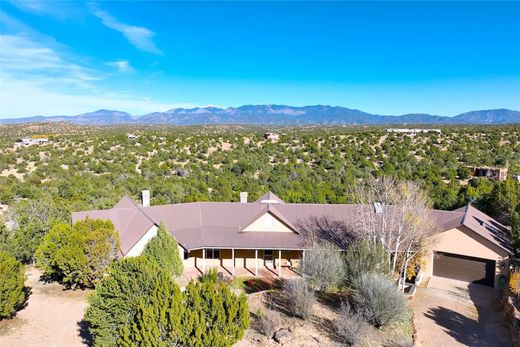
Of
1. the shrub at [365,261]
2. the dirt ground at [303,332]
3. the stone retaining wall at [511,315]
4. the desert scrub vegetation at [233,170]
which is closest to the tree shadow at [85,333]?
the dirt ground at [303,332]

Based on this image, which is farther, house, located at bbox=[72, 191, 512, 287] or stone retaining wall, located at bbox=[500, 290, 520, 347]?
house, located at bbox=[72, 191, 512, 287]

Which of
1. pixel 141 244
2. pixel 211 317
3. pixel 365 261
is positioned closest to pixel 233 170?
pixel 141 244

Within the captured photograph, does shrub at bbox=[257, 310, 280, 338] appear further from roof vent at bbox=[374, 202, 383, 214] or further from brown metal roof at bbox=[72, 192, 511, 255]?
roof vent at bbox=[374, 202, 383, 214]

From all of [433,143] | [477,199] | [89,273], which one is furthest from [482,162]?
[89,273]

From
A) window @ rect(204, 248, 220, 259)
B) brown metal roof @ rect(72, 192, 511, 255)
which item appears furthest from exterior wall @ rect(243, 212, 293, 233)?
window @ rect(204, 248, 220, 259)

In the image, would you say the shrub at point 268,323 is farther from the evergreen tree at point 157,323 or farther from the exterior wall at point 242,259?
the exterior wall at point 242,259

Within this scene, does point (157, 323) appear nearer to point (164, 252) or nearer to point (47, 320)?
point (164, 252)

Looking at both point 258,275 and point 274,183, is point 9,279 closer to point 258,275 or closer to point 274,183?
point 258,275
